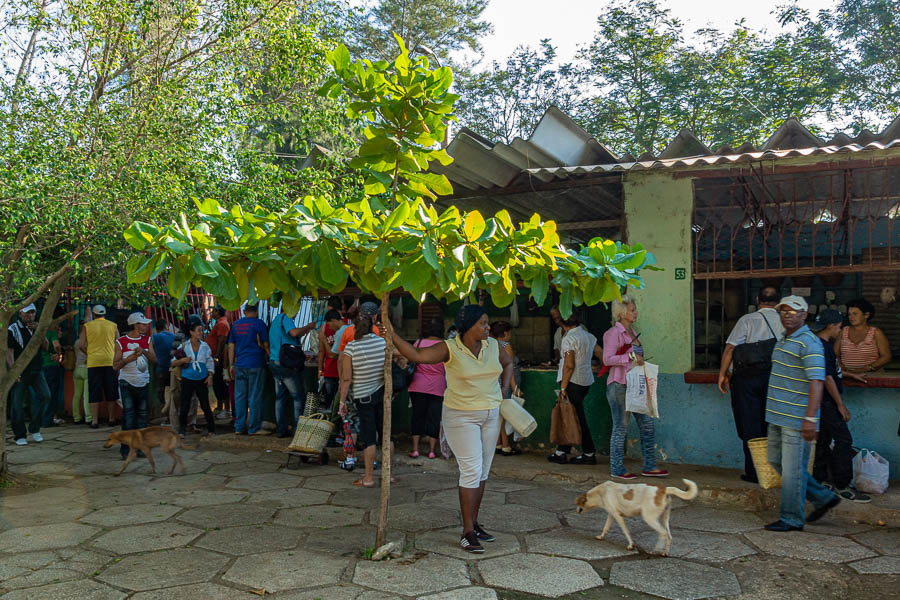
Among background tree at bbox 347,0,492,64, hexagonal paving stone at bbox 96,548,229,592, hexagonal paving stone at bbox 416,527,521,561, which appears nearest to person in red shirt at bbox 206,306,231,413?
hexagonal paving stone at bbox 96,548,229,592

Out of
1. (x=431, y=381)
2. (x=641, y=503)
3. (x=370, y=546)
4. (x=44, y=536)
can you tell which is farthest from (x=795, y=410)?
(x=44, y=536)

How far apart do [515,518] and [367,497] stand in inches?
58.6

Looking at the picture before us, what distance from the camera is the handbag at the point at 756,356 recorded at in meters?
6.44

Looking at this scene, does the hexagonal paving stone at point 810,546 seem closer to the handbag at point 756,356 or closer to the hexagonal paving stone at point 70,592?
the handbag at point 756,356

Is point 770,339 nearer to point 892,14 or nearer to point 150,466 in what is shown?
point 150,466

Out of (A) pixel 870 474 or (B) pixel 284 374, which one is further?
(B) pixel 284 374

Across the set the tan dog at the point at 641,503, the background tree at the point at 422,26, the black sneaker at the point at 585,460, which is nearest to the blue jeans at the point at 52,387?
the black sneaker at the point at 585,460

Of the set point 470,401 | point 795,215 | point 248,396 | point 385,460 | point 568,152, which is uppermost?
point 568,152

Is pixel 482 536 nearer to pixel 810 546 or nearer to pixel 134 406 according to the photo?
pixel 810 546

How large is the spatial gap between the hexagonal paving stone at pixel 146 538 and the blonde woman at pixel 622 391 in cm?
397

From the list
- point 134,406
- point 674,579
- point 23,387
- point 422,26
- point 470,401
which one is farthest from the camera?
point 422,26

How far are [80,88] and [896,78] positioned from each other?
64.4 ft

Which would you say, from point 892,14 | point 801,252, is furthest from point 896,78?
point 801,252

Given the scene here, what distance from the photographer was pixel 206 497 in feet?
21.9
